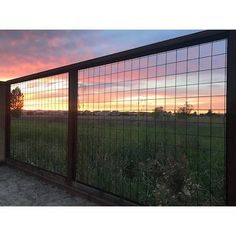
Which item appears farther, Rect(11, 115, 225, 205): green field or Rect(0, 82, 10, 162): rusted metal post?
Rect(0, 82, 10, 162): rusted metal post

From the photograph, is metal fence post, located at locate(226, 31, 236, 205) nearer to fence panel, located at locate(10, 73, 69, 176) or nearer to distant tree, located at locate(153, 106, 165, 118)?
distant tree, located at locate(153, 106, 165, 118)

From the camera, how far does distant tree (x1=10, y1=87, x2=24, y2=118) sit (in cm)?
425

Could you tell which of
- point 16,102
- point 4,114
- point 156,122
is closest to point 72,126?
point 156,122

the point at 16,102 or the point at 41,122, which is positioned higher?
the point at 16,102

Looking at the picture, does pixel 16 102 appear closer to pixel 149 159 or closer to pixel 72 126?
pixel 72 126

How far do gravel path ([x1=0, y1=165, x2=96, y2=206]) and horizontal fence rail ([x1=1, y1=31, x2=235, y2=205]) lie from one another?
18 centimetres

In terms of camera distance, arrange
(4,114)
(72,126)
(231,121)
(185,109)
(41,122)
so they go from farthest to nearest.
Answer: (4,114) < (41,122) < (72,126) < (185,109) < (231,121)

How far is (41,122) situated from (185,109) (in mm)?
2336

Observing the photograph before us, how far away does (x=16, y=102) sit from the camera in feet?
14.5

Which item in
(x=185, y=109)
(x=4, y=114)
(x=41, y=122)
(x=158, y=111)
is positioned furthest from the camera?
(x=4, y=114)

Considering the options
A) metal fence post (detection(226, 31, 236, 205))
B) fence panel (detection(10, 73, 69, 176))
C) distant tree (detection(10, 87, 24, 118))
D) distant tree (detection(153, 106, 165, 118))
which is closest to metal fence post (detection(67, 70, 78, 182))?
fence panel (detection(10, 73, 69, 176))
